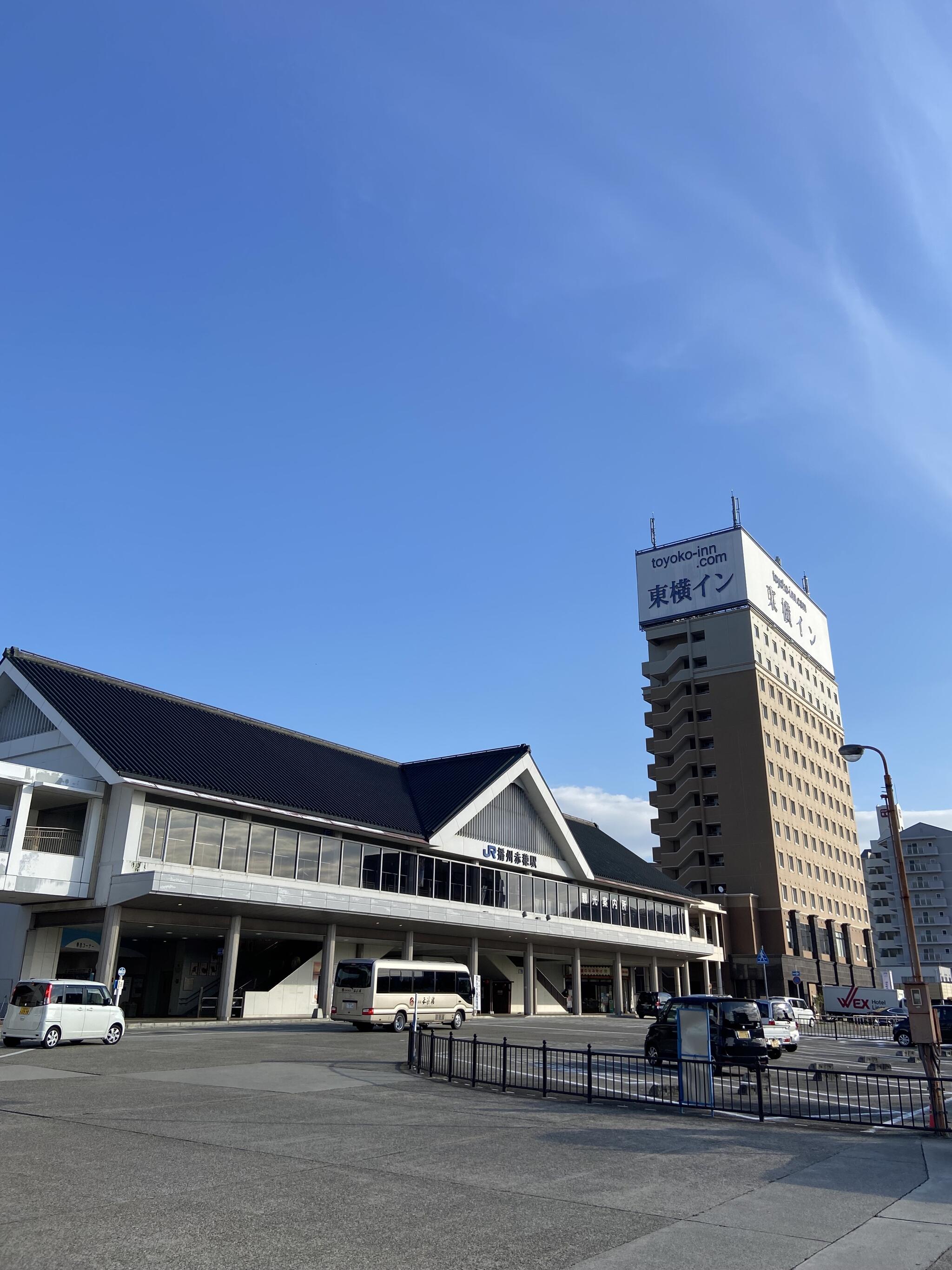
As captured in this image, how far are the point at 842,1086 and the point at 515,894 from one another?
108 feet

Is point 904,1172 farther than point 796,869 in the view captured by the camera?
No

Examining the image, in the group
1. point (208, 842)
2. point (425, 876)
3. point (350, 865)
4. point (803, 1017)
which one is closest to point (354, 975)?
point (208, 842)

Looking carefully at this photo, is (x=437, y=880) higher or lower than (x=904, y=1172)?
higher

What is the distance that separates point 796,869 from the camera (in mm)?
96312

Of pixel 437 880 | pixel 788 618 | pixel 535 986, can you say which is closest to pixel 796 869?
pixel 788 618

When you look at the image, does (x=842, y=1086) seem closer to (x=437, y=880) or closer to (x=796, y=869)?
(x=437, y=880)

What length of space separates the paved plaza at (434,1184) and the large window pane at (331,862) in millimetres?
24750

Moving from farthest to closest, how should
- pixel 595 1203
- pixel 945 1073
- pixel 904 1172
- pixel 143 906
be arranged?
1. pixel 143 906
2. pixel 945 1073
3. pixel 904 1172
4. pixel 595 1203

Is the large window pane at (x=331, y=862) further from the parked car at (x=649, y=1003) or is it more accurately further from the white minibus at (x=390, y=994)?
the parked car at (x=649, y=1003)

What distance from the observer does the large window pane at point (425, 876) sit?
46938 millimetres

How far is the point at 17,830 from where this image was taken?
34.3m

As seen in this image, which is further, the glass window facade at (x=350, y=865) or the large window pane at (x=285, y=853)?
the large window pane at (x=285, y=853)

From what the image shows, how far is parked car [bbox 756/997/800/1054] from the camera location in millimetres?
31156

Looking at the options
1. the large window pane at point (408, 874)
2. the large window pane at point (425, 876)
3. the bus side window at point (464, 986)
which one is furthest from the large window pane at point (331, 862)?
the bus side window at point (464, 986)
